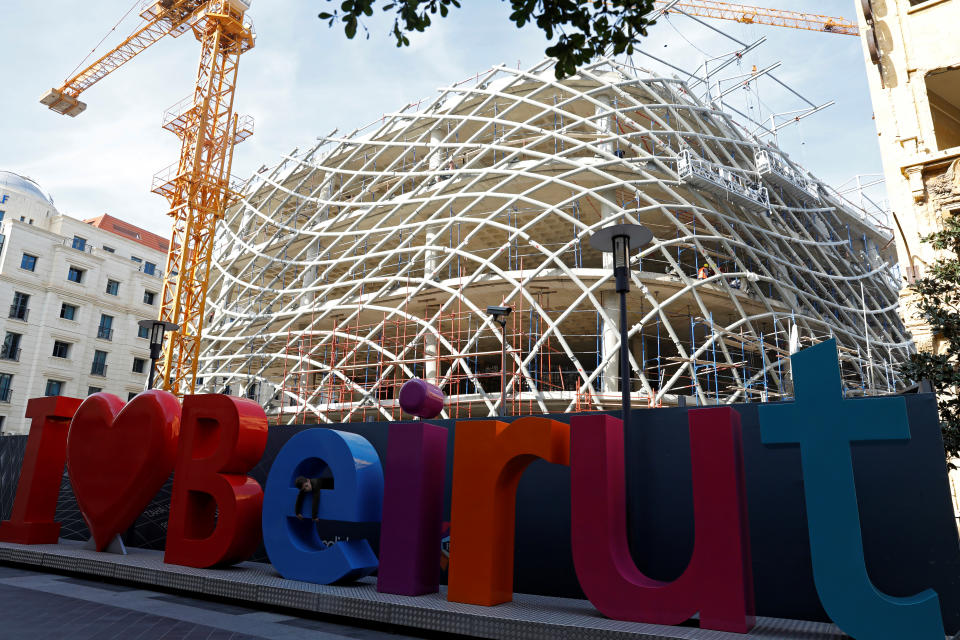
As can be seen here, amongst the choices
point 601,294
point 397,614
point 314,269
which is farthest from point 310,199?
point 397,614

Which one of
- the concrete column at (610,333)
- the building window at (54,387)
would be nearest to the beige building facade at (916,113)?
the concrete column at (610,333)

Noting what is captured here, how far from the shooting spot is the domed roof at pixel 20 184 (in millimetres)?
44875

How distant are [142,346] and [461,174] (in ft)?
98.0

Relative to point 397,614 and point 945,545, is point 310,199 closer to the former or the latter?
point 397,614

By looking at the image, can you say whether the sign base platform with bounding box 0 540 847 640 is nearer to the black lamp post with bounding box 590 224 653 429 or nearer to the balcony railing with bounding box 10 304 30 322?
the black lamp post with bounding box 590 224 653 429

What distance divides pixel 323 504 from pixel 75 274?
40.2 m

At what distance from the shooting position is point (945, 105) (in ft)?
45.7

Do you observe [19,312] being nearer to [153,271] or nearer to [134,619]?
[153,271]

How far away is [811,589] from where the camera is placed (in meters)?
6.10

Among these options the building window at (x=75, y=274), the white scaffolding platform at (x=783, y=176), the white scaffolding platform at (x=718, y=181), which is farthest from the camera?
the building window at (x=75, y=274)

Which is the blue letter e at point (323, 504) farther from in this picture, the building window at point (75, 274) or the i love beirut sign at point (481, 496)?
the building window at point (75, 274)

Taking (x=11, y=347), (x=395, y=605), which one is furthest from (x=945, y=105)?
(x=11, y=347)

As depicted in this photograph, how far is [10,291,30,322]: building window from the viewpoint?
36438mm

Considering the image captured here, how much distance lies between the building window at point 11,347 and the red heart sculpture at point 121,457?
32.6 meters
